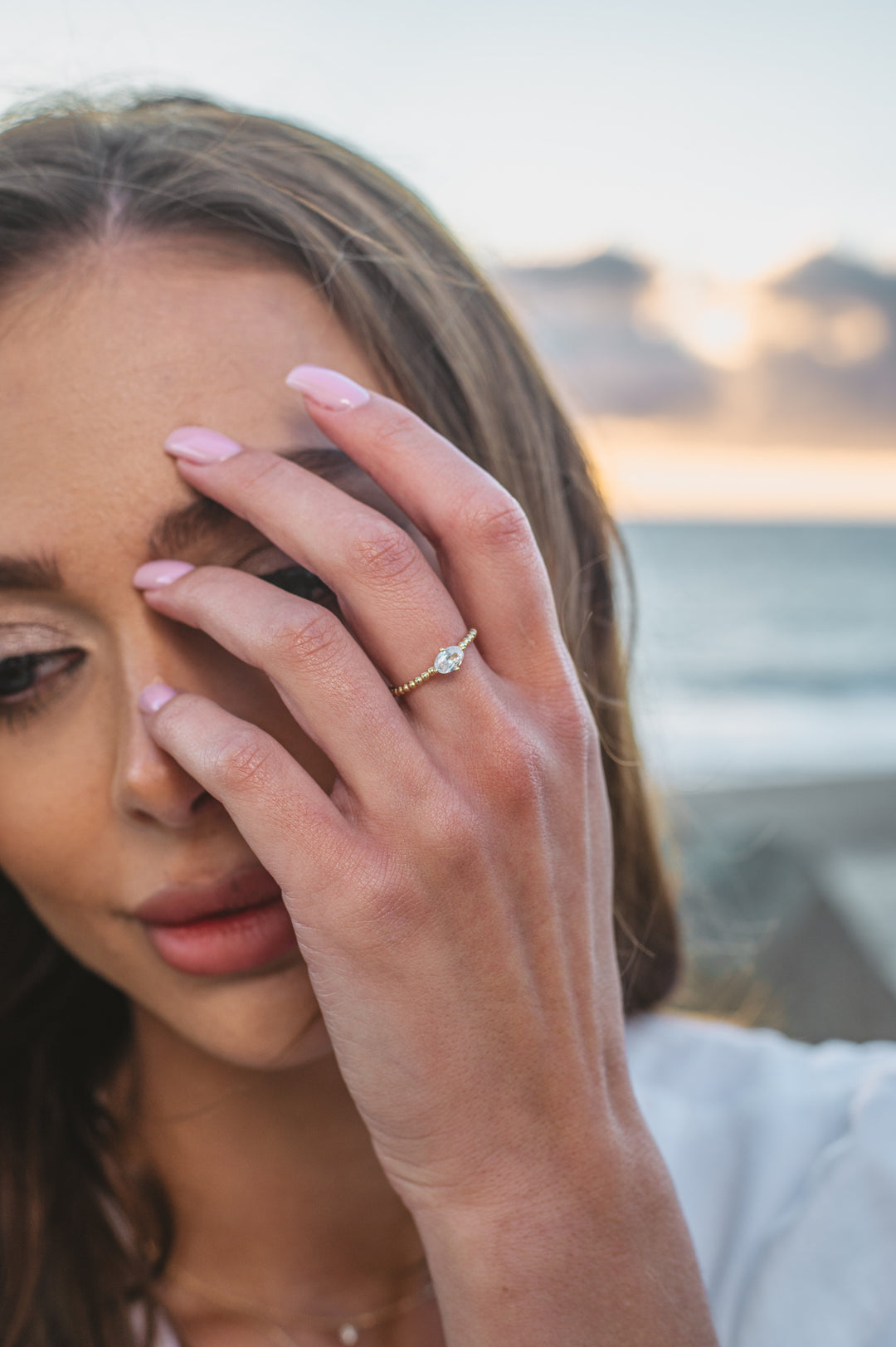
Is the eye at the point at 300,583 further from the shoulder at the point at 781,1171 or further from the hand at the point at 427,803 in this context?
the shoulder at the point at 781,1171

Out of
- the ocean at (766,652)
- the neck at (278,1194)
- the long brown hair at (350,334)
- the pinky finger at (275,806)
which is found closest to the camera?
the pinky finger at (275,806)

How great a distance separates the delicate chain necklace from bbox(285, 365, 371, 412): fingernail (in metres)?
1.55

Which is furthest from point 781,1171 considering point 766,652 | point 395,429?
point 766,652

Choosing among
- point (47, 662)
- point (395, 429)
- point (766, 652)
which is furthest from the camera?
point (766, 652)

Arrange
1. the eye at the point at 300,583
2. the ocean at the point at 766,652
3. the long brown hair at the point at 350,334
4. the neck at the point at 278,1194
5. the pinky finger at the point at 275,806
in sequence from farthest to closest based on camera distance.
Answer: the ocean at the point at 766,652
the neck at the point at 278,1194
the long brown hair at the point at 350,334
the eye at the point at 300,583
the pinky finger at the point at 275,806

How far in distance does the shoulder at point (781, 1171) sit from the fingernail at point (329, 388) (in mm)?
1245

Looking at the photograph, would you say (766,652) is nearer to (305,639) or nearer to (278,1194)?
(278,1194)

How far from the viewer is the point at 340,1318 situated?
178 cm

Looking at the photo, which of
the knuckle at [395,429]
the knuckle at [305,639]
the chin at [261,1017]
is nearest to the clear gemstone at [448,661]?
the knuckle at [305,639]

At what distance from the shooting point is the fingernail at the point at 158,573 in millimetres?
1250

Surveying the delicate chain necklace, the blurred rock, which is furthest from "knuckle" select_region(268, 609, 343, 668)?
the blurred rock

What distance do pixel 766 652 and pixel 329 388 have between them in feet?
74.8

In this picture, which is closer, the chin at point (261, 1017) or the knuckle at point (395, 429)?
the knuckle at point (395, 429)

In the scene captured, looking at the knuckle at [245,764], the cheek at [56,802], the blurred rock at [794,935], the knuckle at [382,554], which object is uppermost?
the knuckle at [382,554]
